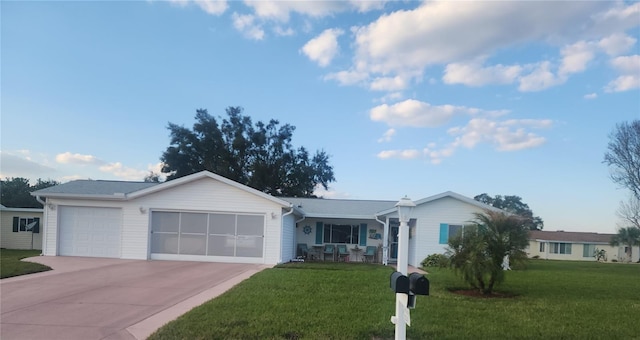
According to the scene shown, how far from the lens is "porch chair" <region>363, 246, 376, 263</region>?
2216 centimetres

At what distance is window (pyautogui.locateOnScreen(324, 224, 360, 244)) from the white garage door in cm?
943

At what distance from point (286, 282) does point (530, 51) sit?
32.4ft

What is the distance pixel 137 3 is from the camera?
1347cm

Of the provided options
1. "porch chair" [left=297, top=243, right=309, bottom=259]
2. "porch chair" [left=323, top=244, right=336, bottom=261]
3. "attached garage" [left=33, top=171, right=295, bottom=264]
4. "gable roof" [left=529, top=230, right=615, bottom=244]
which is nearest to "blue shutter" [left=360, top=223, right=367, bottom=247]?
"porch chair" [left=323, top=244, right=336, bottom=261]

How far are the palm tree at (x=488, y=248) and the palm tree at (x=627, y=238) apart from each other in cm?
4168

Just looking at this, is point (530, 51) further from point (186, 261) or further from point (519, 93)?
point (186, 261)

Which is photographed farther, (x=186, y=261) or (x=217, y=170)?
(x=217, y=170)

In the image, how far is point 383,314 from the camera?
310 inches

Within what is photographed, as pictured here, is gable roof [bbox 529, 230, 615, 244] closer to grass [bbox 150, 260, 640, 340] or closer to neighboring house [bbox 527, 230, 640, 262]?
neighboring house [bbox 527, 230, 640, 262]

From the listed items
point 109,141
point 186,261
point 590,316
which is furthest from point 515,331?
point 109,141

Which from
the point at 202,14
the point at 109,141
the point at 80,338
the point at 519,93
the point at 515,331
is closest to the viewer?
the point at 80,338

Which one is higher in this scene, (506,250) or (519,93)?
(519,93)

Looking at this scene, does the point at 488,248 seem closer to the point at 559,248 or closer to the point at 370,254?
the point at 370,254

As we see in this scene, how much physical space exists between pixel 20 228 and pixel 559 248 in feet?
Result: 156
